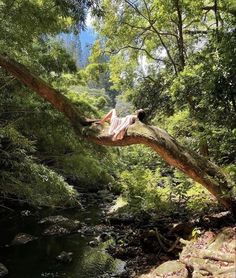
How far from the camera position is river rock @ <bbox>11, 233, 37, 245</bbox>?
43.7 ft

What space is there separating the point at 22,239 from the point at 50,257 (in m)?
2.19

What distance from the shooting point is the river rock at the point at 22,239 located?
13.3m

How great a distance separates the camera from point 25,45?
41.7ft

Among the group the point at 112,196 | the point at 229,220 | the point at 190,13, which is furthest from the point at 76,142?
the point at 112,196

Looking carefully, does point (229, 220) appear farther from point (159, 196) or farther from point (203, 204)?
point (159, 196)

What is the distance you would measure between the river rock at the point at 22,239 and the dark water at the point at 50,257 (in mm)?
242

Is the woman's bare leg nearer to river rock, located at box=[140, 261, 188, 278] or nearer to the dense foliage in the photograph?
the dense foliage

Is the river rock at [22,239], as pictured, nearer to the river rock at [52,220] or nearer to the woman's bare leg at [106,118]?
the river rock at [52,220]

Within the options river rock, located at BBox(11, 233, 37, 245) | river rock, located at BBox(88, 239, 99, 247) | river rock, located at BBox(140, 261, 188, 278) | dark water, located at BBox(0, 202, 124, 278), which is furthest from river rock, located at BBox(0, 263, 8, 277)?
river rock, located at BBox(140, 261, 188, 278)

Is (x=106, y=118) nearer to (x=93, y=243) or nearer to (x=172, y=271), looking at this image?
(x=172, y=271)

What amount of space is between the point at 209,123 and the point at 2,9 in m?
6.90

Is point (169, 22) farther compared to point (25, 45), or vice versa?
point (169, 22)

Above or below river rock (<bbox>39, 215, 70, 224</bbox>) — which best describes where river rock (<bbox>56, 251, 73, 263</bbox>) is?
below

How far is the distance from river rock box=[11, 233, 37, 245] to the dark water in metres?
0.24
